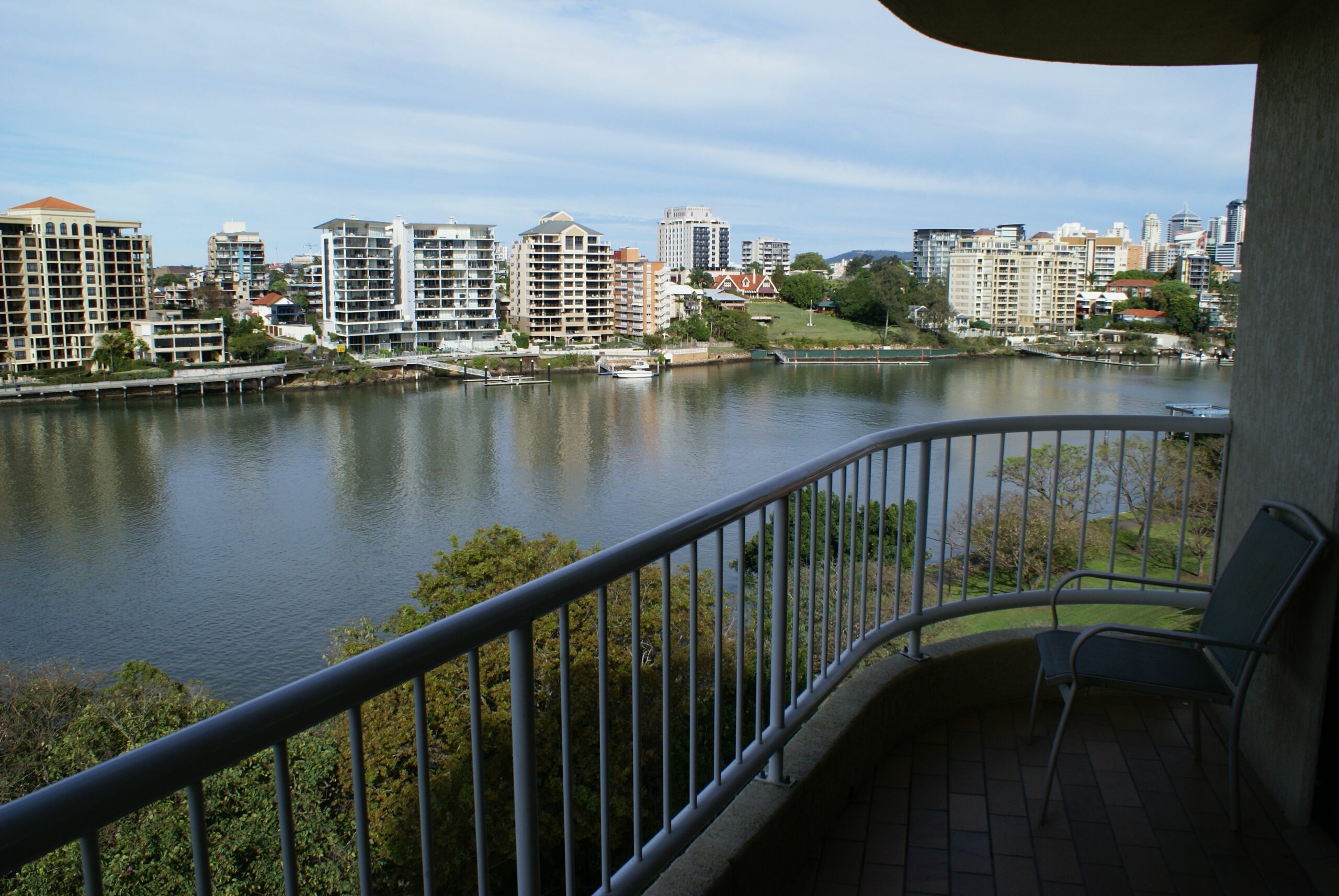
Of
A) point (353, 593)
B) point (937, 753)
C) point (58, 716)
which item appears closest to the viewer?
point (937, 753)

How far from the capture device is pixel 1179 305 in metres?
44.3

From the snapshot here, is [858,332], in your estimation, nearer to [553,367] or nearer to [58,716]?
[553,367]

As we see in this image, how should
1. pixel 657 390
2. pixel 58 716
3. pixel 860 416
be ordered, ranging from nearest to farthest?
1. pixel 58 716
2. pixel 860 416
3. pixel 657 390

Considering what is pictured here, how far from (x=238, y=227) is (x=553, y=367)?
54.5 meters

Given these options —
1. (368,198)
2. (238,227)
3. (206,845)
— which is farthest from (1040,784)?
(238,227)

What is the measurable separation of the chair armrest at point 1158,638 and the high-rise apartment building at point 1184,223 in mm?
116828

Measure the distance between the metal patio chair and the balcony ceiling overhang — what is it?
2.97ft

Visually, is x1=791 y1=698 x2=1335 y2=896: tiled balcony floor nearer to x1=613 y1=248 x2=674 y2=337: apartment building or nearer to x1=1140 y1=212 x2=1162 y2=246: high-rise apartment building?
x1=613 y1=248 x2=674 y2=337: apartment building

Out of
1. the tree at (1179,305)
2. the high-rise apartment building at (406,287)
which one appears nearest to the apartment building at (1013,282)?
the tree at (1179,305)

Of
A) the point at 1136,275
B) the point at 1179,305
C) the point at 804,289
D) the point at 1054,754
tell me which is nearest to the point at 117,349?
the point at 804,289

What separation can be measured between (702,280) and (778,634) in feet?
257

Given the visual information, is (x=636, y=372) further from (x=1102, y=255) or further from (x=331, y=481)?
(x=1102, y=255)

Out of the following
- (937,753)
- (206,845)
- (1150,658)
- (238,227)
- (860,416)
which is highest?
(238,227)

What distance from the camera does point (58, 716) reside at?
34.5 feet
